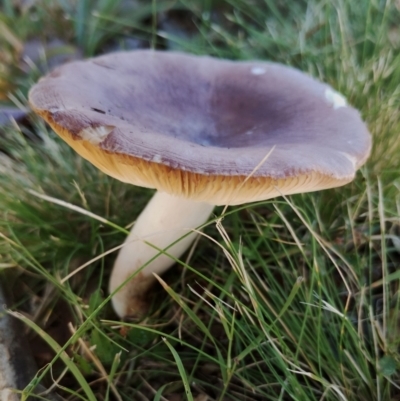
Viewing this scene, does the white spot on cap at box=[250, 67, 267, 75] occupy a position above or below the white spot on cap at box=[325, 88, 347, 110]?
above

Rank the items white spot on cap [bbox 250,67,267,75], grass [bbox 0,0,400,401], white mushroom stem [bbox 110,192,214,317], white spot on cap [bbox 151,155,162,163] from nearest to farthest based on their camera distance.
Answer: white spot on cap [bbox 151,155,162,163], grass [bbox 0,0,400,401], white mushroom stem [bbox 110,192,214,317], white spot on cap [bbox 250,67,267,75]

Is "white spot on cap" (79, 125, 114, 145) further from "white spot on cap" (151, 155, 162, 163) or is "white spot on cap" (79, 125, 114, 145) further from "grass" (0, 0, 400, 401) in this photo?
"grass" (0, 0, 400, 401)

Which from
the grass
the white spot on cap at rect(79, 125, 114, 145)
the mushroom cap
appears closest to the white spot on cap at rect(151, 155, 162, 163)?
the mushroom cap

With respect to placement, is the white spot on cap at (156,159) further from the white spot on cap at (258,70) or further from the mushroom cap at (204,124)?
the white spot on cap at (258,70)

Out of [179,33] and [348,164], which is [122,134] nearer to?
[348,164]

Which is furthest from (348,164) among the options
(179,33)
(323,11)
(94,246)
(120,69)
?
(179,33)

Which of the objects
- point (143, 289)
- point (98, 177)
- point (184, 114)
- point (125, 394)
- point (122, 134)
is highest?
point (122, 134)

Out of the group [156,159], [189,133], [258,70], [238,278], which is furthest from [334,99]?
[156,159]
